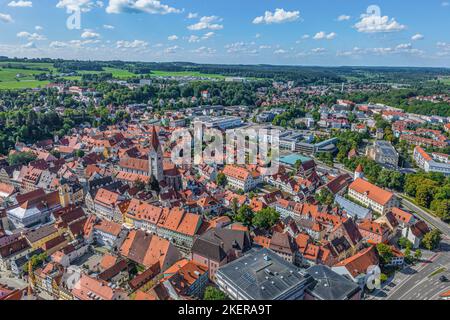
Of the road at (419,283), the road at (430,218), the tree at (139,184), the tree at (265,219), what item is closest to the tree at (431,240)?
the road at (419,283)

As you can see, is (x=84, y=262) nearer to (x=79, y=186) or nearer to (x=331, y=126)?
(x=79, y=186)

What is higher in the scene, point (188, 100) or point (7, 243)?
point (188, 100)

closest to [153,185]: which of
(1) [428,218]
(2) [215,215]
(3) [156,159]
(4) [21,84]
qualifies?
(3) [156,159]

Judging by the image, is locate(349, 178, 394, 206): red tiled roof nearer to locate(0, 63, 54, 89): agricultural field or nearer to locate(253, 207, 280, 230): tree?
locate(253, 207, 280, 230): tree

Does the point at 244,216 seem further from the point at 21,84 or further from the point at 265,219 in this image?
the point at 21,84

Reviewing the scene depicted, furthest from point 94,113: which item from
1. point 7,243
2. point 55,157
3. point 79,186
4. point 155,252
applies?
point 155,252
